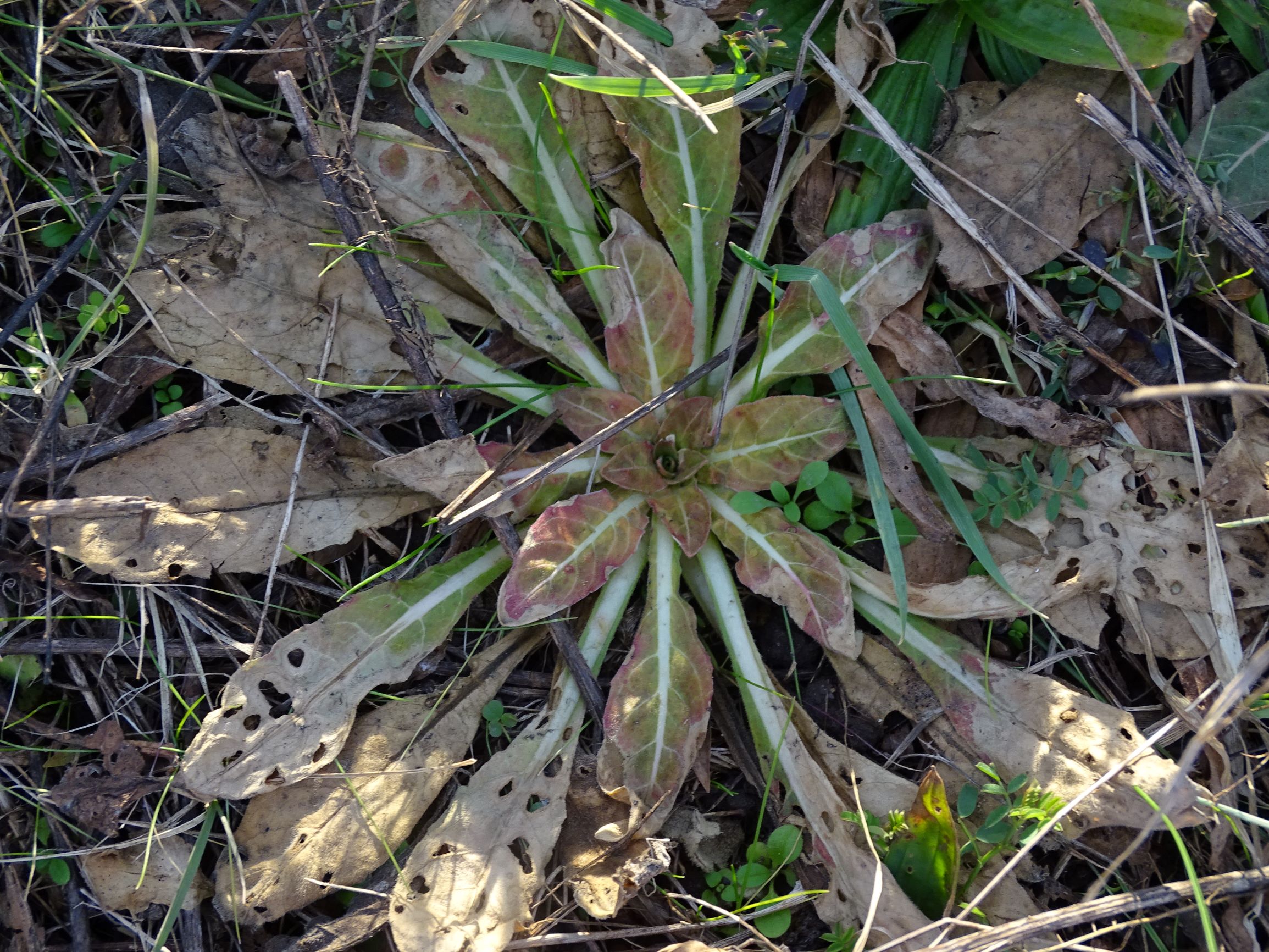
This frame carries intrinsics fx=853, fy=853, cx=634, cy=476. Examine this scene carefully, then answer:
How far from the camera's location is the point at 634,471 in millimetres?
2482

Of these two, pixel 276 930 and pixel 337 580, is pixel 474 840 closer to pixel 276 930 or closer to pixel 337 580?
pixel 276 930

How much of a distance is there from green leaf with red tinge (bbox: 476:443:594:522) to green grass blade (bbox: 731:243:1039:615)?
0.76m

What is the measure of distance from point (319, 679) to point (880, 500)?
1585mm

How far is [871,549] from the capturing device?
2.55m

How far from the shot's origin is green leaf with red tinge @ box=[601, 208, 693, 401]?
2.38m

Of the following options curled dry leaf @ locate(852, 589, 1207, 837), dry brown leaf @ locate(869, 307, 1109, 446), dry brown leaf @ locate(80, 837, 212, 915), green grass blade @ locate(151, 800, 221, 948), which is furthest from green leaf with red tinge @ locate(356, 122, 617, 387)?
dry brown leaf @ locate(80, 837, 212, 915)

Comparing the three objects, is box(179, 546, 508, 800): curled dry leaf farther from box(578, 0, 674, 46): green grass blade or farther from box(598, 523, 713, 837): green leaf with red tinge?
box(578, 0, 674, 46): green grass blade

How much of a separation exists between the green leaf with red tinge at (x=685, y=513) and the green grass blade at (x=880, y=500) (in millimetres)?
474

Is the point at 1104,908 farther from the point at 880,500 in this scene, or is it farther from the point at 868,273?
the point at 868,273

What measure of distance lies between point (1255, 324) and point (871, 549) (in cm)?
120

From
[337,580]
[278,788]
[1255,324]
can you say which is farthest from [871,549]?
[278,788]

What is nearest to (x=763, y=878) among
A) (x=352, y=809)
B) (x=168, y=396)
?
(x=352, y=809)

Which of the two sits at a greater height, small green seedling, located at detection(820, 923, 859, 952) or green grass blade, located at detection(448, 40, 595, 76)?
green grass blade, located at detection(448, 40, 595, 76)

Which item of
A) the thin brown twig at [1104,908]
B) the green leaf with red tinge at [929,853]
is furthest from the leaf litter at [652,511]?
the thin brown twig at [1104,908]
